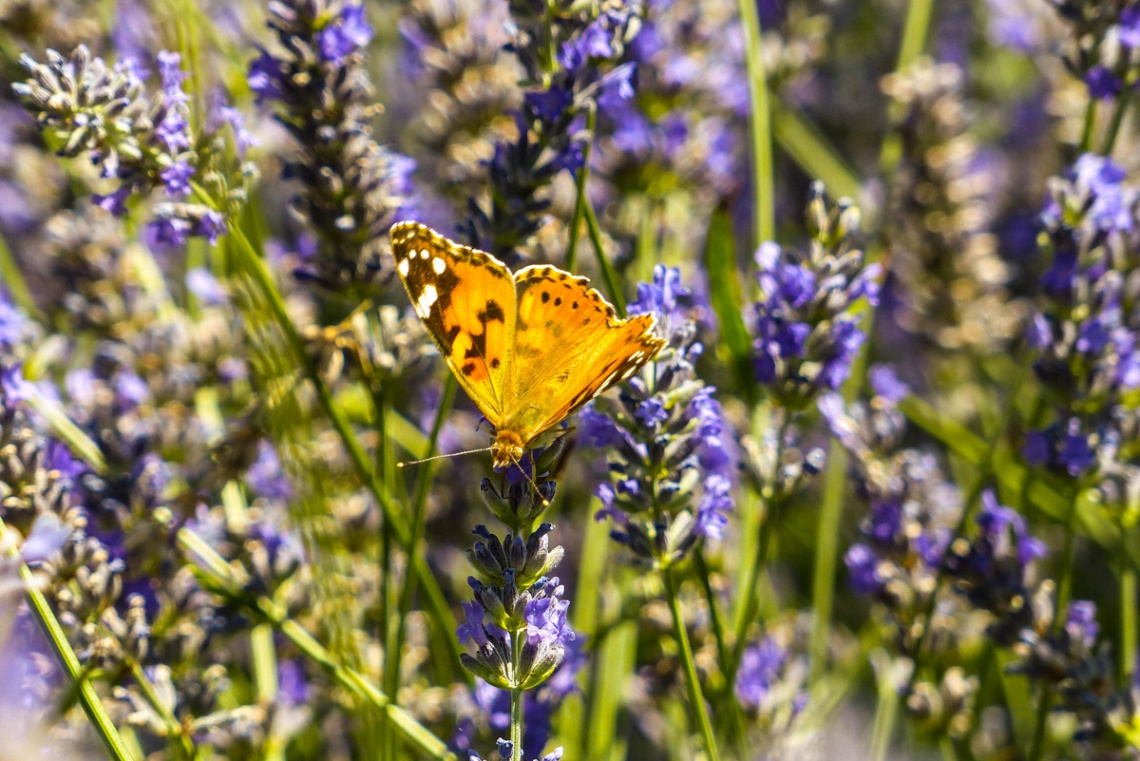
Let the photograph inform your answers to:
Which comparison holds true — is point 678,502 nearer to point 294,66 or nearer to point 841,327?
point 841,327

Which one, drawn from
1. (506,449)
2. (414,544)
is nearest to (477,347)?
(506,449)

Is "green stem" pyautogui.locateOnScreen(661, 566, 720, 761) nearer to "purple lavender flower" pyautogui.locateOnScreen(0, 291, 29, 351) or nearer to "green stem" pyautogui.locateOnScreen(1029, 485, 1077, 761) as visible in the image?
"green stem" pyautogui.locateOnScreen(1029, 485, 1077, 761)

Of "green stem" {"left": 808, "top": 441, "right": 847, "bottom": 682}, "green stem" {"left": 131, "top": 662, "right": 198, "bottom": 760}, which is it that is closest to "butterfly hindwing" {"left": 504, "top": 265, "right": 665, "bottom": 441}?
"green stem" {"left": 131, "top": 662, "right": 198, "bottom": 760}

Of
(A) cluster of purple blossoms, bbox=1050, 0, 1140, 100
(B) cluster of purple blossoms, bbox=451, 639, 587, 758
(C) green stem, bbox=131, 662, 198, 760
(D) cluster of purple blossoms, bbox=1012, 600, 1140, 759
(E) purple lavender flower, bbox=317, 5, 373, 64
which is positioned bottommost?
(D) cluster of purple blossoms, bbox=1012, 600, 1140, 759

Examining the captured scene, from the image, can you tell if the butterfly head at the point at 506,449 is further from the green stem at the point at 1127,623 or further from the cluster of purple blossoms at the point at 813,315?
the green stem at the point at 1127,623

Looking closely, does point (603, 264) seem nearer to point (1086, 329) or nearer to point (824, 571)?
point (1086, 329)

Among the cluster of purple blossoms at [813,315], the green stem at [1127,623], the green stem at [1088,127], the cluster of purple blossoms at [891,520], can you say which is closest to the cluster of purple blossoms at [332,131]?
the cluster of purple blossoms at [813,315]
